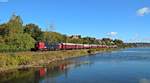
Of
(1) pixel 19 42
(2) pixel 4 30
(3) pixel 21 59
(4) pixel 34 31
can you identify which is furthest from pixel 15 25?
(3) pixel 21 59

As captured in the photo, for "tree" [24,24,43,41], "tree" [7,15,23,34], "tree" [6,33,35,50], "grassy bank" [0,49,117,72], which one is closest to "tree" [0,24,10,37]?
"tree" [7,15,23,34]

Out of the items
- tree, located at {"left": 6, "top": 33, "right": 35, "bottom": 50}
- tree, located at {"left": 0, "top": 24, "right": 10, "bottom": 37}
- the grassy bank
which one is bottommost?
the grassy bank

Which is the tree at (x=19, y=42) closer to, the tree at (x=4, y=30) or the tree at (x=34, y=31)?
the tree at (x=4, y=30)

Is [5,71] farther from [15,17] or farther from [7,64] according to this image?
[15,17]

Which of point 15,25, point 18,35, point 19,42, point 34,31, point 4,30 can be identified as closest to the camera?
point 19,42

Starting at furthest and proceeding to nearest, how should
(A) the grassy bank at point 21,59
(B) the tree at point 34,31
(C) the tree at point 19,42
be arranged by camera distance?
(B) the tree at point 34,31 → (C) the tree at point 19,42 → (A) the grassy bank at point 21,59

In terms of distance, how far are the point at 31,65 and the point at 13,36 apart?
106 ft

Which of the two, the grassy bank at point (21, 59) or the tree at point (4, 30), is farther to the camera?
the tree at point (4, 30)

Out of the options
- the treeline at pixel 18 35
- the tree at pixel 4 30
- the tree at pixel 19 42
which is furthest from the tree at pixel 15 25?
the tree at pixel 19 42

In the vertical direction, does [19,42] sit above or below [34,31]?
below

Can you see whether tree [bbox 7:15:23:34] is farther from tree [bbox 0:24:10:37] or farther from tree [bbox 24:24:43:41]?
tree [bbox 24:24:43:41]

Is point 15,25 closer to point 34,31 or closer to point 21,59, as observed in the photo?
point 34,31

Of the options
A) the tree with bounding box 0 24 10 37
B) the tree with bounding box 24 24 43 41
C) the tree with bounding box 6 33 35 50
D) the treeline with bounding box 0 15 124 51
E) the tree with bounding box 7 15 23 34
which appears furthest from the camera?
the tree with bounding box 24 24 43 41

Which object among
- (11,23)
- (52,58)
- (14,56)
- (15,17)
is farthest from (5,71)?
(15,17)
